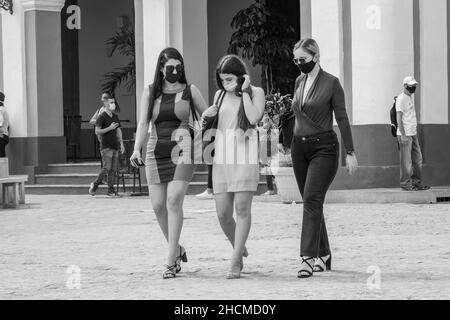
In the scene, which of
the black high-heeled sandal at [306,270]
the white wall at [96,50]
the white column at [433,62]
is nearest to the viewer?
the black high-heeled sandal at [306,270]

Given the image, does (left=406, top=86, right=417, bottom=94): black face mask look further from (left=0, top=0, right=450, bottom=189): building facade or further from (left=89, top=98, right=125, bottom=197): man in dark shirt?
(left=89, top=98, right=125, bottom=197): man in dark shirt

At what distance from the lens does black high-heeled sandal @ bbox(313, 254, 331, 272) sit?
8.86 m

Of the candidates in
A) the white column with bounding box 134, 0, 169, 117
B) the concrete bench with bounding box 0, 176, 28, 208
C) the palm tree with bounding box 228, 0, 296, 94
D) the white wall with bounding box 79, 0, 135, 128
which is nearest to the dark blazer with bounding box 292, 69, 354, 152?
the concrete bench with bounding box 0, 176, 28, 208

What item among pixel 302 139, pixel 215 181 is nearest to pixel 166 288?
pixel 215 181

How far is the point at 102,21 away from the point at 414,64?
474 inches

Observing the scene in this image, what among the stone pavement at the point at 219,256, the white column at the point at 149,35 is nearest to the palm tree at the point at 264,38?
the white column at the point at 149,35

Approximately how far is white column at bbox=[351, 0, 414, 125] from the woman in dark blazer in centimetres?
954

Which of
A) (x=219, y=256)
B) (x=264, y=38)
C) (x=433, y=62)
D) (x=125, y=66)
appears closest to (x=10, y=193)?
(x=264, y=38)

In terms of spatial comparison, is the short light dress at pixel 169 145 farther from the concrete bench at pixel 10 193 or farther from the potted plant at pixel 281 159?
the concrete bench at pixel 10 193

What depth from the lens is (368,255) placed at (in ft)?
32.8

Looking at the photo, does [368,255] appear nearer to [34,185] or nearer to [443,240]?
[443,240]

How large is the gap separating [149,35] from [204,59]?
117 cm

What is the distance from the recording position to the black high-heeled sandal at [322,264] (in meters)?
8.86

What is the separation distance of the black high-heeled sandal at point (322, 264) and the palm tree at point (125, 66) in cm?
1784
